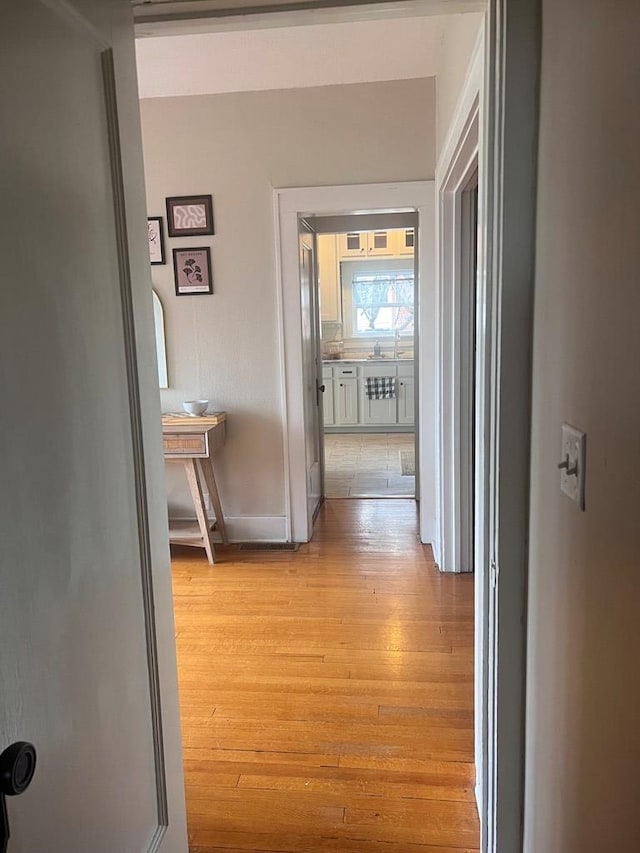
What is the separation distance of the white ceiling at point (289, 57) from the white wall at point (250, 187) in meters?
0.10

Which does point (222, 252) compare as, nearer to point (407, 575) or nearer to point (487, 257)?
point (407, 575)

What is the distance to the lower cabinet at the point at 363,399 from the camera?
287 inches

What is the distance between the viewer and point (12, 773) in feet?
2.23

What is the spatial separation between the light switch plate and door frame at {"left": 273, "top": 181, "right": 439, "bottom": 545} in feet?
8.14

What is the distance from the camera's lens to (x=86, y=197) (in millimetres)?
962

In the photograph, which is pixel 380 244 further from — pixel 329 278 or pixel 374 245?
pixel 329 278

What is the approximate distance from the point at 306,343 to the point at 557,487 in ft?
10.2

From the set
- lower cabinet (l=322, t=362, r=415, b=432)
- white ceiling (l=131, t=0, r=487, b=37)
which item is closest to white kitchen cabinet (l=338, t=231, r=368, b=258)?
lower cabinet (l=322, t=362, r=415, b=432)

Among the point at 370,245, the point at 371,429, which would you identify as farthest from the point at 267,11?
the point at 370,245

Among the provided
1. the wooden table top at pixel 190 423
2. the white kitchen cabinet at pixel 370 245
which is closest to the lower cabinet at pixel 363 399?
the white kitchen cabinet at pixel 370 245

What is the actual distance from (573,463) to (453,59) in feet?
6.35

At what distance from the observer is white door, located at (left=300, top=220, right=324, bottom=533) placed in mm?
3922

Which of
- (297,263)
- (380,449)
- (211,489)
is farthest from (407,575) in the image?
(380,449)

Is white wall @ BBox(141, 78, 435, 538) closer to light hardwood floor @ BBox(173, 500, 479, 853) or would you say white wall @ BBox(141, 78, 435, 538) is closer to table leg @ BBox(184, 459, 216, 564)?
table leg @ BBox(184, 459, 216, 564)
